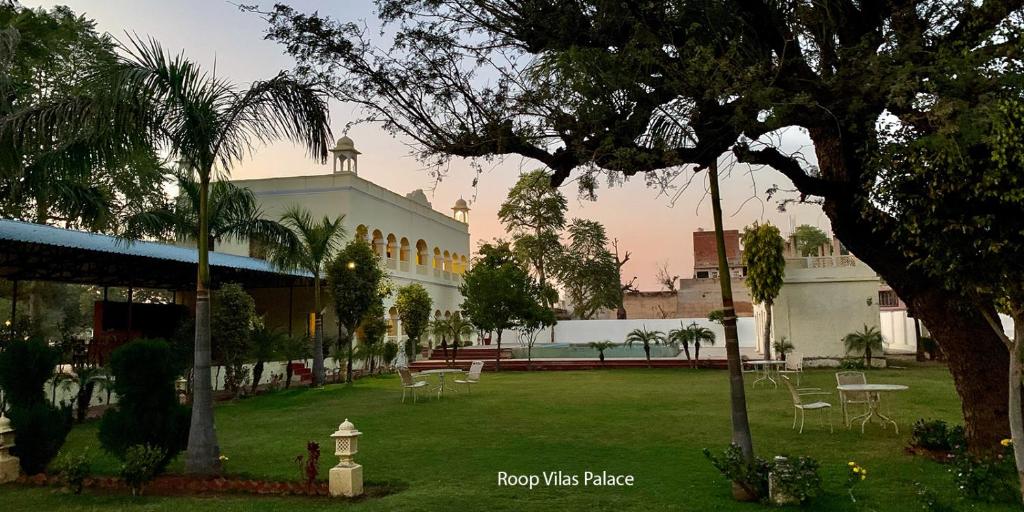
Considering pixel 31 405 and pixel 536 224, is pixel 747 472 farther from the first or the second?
pixel 536 224

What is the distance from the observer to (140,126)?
22.4ft

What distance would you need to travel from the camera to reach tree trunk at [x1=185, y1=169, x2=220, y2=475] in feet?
22.2

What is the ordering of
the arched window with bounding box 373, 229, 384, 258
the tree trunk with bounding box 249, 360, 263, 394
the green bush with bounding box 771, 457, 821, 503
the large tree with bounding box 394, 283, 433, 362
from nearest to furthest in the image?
1. the green bush with bounding box 771, 457, 821, 503
2. the tree trunk with bounding box 249, 360, 263, 394
3. the large tree with bounding box 394, 283, 433, 362
4. the arched window with bounding box 373, 229, 384, 258

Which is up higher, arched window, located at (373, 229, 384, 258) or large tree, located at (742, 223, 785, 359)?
arched window, located at (373, 229, 384, 258)

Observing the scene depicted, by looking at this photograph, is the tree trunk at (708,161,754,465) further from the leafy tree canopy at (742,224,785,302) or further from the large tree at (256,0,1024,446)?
the leafy tree canopy at (742,224,785,302)

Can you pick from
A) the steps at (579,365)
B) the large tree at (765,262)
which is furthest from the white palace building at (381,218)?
the large tree at (765,262)

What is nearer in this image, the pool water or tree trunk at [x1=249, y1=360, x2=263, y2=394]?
tree trunk at [x1=249, y1=360, x2=263, y2=394]

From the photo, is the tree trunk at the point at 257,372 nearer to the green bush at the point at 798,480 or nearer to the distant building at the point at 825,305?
the green bush at the point at 798,480

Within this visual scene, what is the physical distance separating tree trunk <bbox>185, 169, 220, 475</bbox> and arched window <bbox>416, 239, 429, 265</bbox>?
23.3 m

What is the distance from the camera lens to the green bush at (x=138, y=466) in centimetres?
608

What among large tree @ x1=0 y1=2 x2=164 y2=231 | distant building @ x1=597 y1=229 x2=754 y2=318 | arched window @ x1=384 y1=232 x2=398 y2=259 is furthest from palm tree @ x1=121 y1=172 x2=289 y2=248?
distant building @ x1=597 y1=229 x2=754 y2=318

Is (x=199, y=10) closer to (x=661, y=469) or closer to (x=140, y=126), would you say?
(x=140, y=126)

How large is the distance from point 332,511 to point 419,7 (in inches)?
204

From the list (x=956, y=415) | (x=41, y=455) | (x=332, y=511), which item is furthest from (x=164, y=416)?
(x=956, y=415)
